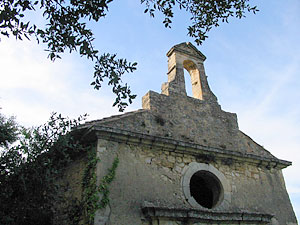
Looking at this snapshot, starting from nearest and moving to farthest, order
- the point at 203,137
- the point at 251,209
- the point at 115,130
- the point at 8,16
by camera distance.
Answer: the point at 8,16 → the point at 115,130 → the point at 251,209 → the point at 203,137

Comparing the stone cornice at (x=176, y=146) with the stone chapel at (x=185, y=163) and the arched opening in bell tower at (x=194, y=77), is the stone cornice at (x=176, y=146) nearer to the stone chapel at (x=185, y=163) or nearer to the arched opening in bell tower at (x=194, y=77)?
the stone chapel at (x=185, y=163)

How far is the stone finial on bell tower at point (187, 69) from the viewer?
26.2 ft

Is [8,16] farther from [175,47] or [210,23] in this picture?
[175,47]

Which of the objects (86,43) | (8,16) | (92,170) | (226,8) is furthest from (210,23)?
(92,170)

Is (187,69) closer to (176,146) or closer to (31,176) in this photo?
(176,146)

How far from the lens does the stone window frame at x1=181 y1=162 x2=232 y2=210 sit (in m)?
6.52

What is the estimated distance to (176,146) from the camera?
22.2 feet

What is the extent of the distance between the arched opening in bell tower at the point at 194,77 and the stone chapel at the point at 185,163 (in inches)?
1.2

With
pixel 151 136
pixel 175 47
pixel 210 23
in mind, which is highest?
pixel 175 47

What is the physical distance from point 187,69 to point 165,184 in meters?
4.08

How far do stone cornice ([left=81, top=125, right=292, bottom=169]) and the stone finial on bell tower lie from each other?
5.26 ft

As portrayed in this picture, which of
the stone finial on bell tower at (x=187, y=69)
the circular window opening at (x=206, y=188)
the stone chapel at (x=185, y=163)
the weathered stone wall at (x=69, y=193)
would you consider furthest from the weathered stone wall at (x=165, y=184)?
the stone finial on bell tower at (x=187, y=69)

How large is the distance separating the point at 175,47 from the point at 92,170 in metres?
4.49

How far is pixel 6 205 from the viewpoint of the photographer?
5203 millimetres
